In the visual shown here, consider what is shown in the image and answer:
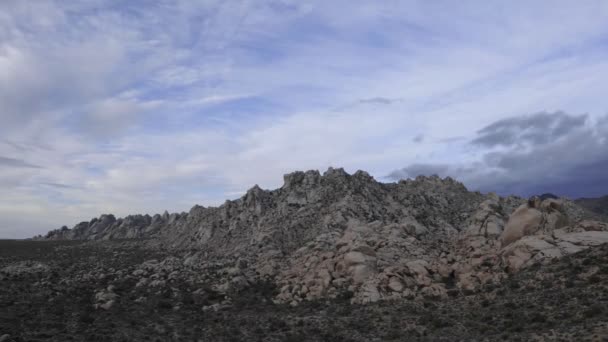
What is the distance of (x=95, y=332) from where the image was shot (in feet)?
94.5

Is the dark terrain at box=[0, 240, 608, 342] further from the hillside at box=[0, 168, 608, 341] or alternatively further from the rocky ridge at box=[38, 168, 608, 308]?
the rocky ridge at box=[38, 168, 608, 308]

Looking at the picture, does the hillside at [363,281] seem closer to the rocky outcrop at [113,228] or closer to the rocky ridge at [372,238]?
the rocky ridge at [372,238]

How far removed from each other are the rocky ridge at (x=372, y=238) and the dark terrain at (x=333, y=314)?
1956mm

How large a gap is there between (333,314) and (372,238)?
562 inches

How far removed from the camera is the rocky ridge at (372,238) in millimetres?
34281

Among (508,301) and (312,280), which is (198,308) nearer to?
(312,280)

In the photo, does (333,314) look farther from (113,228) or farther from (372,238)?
(113,228)

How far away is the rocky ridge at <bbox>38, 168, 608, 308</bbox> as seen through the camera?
34281 millimetres

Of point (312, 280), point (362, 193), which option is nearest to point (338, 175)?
point (362, 193)

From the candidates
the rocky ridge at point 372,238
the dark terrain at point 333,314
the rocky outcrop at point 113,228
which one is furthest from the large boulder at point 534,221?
the rocky outcrop at point 113,228

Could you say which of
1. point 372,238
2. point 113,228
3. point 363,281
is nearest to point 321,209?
point 372,238

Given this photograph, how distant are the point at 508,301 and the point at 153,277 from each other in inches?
1304

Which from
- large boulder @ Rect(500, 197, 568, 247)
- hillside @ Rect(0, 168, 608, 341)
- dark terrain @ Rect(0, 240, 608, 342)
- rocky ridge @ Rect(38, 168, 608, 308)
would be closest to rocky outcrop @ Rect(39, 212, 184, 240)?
rocky ridge @ Rect(38, 168, 608, 308)

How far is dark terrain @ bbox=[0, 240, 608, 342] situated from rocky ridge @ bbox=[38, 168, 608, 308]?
1956 millimetres
